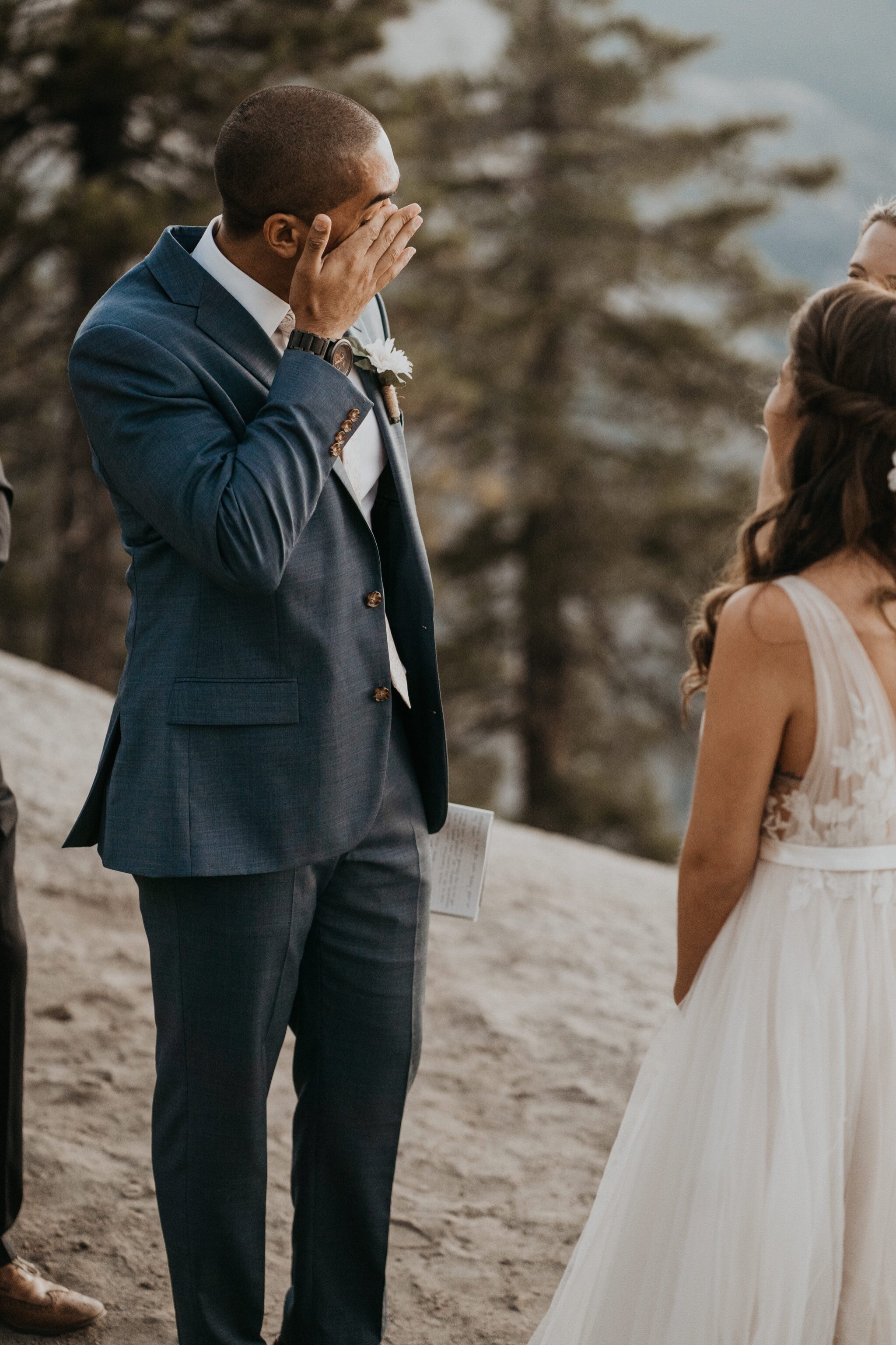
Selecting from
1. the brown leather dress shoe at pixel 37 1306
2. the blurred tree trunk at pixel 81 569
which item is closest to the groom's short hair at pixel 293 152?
the brown leather dress shoe at pixel 37 1306

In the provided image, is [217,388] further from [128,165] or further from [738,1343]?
[128,165]

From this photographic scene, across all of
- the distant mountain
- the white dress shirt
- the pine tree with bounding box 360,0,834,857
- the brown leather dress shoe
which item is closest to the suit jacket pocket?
the white dress shirt

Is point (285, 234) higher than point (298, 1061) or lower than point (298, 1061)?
higher

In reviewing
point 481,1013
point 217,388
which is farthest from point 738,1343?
point 481,1013

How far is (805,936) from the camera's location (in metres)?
1.77

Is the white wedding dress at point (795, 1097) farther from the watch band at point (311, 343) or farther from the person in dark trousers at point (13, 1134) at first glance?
the person in dark trousers at point (13, 1134)

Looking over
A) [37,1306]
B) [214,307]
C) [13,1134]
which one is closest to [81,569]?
[13,1134]

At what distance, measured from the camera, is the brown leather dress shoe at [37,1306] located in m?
2.26

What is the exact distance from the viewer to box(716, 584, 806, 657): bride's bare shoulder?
1667mm

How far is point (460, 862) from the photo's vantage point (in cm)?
231

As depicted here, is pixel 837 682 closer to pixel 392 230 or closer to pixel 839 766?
pixel 839 766

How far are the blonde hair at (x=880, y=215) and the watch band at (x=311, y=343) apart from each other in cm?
150

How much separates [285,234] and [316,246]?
86mm

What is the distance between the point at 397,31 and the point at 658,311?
105 ft
